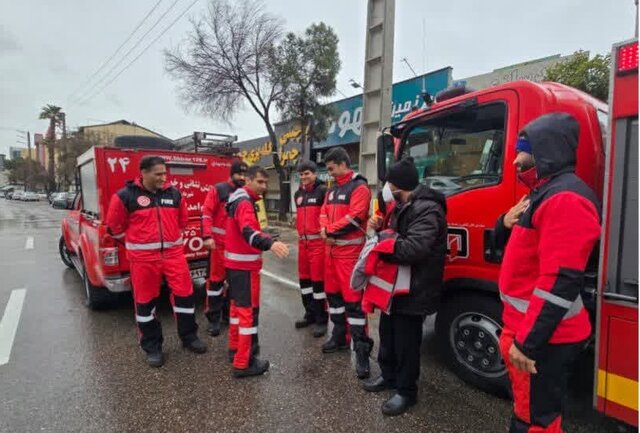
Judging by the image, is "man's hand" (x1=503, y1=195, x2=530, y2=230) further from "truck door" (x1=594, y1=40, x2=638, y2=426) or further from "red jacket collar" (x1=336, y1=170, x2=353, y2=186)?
"red jacket collar" (x1=336, y1=170, x2=353, y2=186)

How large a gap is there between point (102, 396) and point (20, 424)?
490mm

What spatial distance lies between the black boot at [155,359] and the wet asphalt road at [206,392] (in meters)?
0.06

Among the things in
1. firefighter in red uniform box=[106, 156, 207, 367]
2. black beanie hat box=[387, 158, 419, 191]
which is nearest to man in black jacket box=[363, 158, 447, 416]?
black beanie hat box=[387, 158, 419, 191]

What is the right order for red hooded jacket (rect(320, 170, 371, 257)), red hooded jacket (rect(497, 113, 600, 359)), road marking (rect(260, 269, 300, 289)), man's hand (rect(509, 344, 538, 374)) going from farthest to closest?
road marking (rect(260, 269, 300, 289)) < red hooded jacket (rect(320, 170, 371, 257)) < man's hand (rect(509, 344, 538, 374)) < red hooded jacket (rect(497, 113, 600, 359))

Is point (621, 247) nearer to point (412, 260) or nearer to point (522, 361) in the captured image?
point (522, 361)

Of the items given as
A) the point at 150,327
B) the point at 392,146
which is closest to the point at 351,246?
the point at 392,146

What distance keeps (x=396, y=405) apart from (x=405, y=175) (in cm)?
157

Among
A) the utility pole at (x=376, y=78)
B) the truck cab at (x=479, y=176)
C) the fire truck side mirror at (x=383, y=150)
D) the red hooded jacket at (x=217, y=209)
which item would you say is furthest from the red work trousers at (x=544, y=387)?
the utility pole at (x=376, y=78)

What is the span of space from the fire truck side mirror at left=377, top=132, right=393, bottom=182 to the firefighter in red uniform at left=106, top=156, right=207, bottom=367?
1985 mm

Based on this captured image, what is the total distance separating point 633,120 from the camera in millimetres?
1820

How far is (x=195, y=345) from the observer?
3.65m

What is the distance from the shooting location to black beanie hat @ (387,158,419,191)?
100 inches

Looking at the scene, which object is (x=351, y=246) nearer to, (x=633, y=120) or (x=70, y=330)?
(x=633, y=120)

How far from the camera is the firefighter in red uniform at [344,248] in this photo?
125 inches
